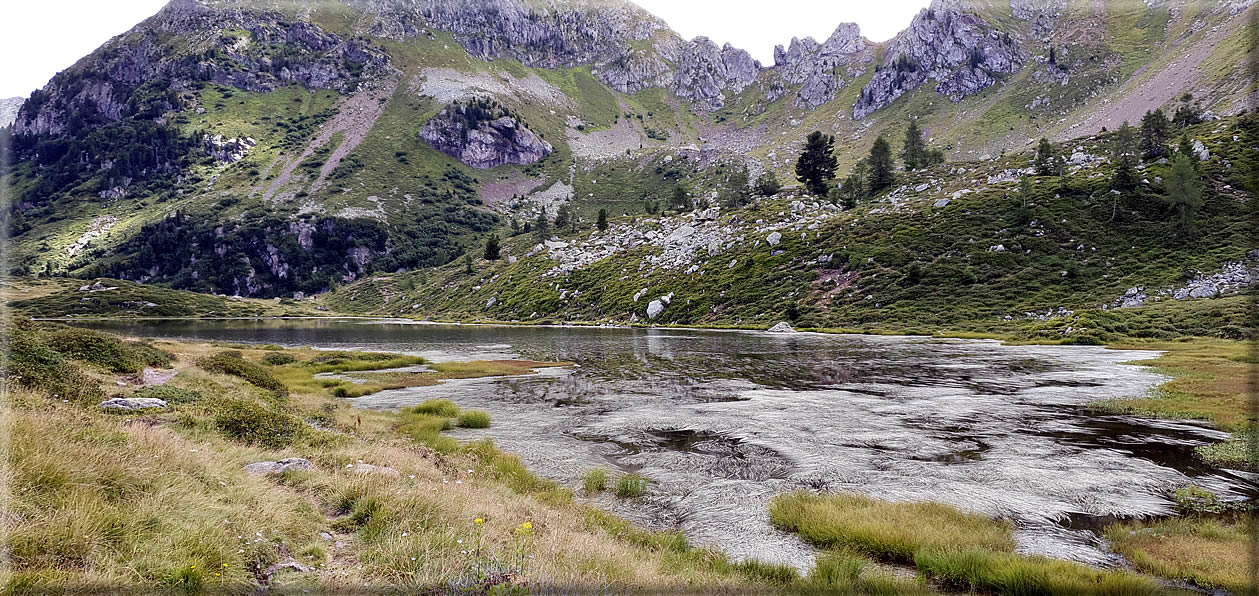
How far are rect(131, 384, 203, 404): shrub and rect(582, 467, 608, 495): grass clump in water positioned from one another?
53.2ft

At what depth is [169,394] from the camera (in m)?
19.6

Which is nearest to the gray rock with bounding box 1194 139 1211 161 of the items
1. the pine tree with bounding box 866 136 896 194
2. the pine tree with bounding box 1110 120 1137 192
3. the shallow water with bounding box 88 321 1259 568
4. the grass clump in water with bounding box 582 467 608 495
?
the pine tree with bounding box 1110 120 1137 192

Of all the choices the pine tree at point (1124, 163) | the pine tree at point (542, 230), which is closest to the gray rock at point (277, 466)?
the pine tree at point (1124, 163)

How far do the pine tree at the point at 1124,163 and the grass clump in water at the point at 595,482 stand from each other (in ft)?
361

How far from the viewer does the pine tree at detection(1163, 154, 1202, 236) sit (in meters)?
70.8

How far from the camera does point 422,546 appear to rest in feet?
23.6

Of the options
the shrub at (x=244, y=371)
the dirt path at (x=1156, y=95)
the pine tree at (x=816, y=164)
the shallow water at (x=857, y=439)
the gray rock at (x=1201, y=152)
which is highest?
the dirt path at (x=1156, y=95)

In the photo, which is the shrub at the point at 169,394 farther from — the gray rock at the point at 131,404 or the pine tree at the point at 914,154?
the pine tree at the point at 914,154

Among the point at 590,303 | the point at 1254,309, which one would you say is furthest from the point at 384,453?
the point at 590,303

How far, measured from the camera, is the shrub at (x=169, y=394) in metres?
18.9

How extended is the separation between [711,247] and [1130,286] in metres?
73.0

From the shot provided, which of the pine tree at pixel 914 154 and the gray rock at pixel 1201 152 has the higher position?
the pine tree at pixel 914 154

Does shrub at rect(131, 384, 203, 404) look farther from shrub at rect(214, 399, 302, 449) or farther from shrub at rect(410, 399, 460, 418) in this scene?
shrub at rect(410, 399, 460, 418)

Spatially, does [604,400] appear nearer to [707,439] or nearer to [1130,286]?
[707,439]
